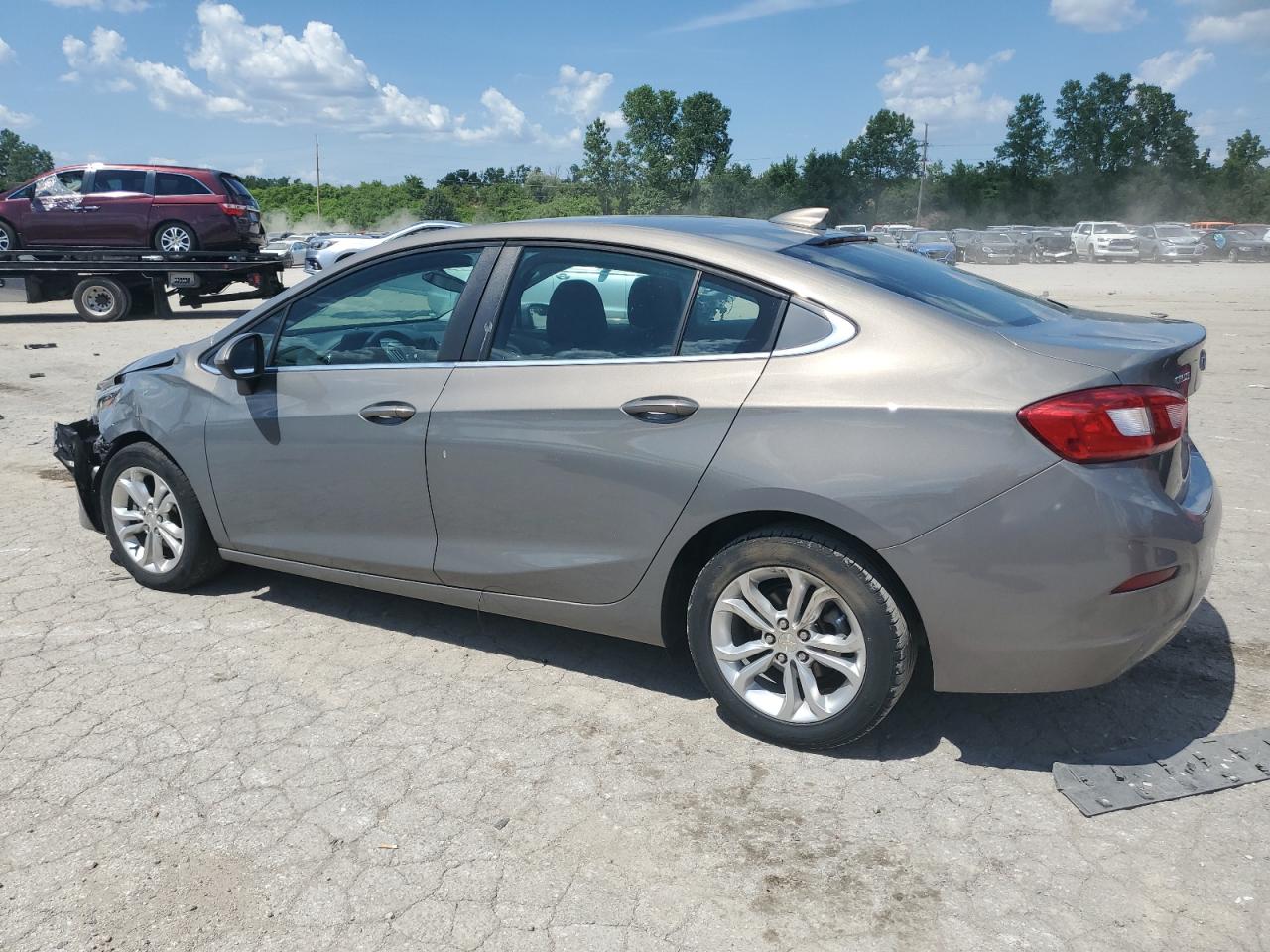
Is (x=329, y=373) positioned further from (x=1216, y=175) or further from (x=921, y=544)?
(x=1216, y=175)

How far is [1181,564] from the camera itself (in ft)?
9.97

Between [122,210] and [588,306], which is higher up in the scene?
[122,210]

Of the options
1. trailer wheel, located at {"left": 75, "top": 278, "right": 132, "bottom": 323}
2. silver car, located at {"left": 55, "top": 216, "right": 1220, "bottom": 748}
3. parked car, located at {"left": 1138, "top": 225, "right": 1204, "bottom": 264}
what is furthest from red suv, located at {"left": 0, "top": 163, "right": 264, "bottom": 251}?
parked car, located at {"left": 1138, "top": 225, "right": 1204, "bottom": 264}

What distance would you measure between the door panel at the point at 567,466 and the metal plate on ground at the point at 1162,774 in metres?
1.45

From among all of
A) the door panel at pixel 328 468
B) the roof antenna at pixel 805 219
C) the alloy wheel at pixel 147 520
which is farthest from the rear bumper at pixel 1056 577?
the alloy wheel at pixel 147 520

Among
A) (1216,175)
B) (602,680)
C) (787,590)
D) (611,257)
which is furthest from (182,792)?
(1216,175)

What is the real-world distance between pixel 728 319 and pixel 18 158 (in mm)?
151958

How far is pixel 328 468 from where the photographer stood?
4.13 meters

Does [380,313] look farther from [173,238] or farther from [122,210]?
[122,210]

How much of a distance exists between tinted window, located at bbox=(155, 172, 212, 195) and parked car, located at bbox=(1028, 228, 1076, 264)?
37.1 metres

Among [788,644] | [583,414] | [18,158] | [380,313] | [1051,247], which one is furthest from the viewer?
[18,158]

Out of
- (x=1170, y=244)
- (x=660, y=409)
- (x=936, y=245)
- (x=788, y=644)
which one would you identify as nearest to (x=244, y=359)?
(x=660, y=409)

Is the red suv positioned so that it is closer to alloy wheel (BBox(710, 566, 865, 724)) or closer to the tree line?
alloy wheel (BBox(710, 566, 865, 724))

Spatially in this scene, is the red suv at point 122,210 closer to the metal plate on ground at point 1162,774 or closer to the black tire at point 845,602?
the black tire at point 845,602
